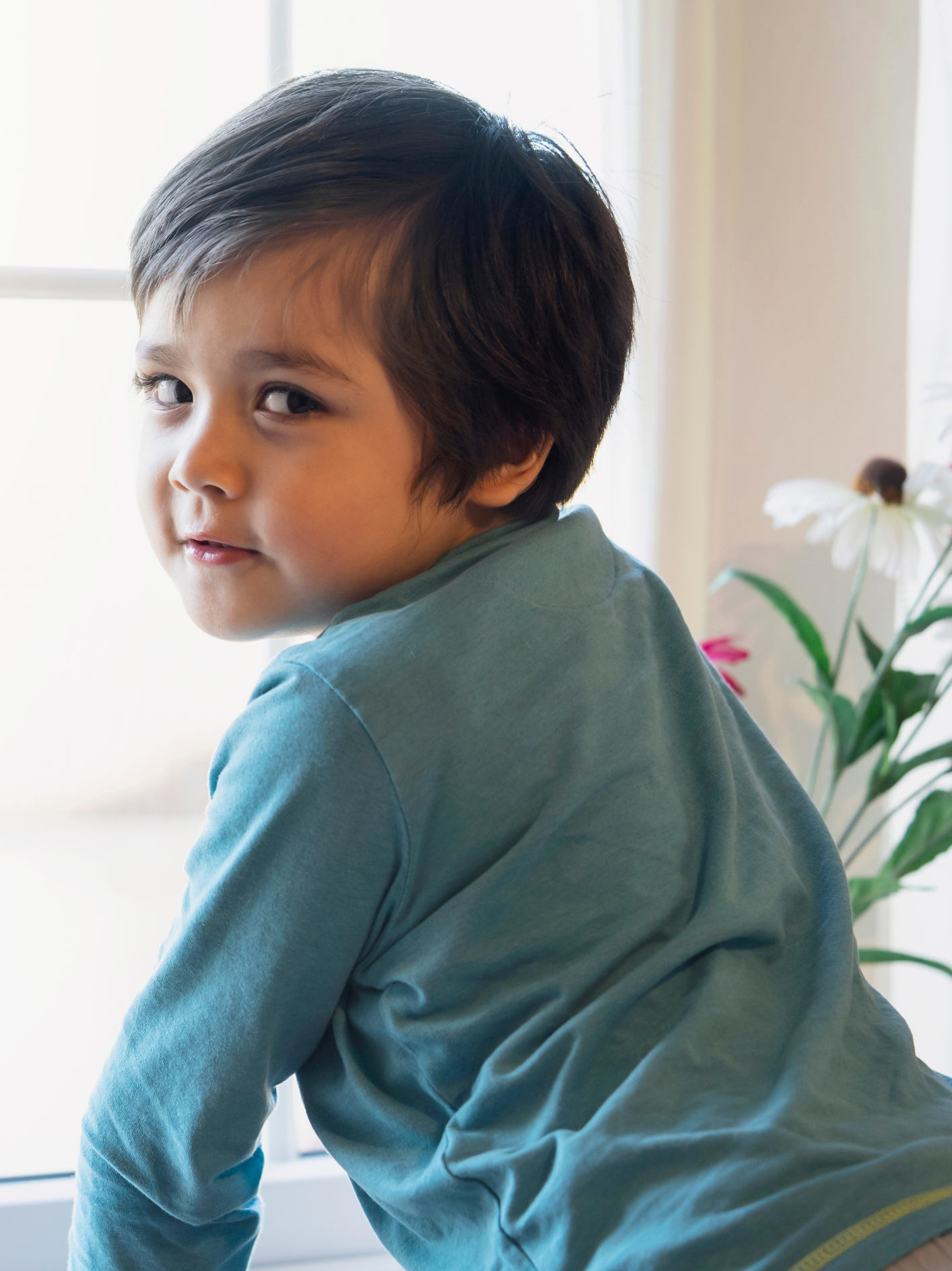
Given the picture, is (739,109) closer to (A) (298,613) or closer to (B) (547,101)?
(B) (547,101)

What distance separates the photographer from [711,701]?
2.31 feet

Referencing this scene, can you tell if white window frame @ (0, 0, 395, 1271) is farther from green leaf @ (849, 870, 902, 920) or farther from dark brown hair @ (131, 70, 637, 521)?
green leaf @ (849, 870, 902, 920)

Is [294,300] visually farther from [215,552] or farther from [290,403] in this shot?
[215,552]

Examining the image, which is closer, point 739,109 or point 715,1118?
point 715,1118

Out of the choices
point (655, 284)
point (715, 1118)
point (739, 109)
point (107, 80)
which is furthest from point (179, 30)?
point (715, 1118)

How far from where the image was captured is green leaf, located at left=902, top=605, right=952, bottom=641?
4.25ft

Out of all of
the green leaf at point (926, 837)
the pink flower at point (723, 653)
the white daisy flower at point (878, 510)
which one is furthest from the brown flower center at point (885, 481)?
the green leaf at point (926, 837)

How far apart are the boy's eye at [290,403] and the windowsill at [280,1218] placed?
1.13 m

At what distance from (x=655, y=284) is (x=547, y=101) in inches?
10.2

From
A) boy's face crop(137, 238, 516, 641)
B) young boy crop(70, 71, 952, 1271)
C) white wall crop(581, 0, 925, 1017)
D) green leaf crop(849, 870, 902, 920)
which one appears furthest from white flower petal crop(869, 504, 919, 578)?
A: boy's face crop(137, 238, 516, 641)

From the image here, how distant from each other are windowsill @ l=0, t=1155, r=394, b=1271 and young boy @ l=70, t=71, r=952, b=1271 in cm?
74

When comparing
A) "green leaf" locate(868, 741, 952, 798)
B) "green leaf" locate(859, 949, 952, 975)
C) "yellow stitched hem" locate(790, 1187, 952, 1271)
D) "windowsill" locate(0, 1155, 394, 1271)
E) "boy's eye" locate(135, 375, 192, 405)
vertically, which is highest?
"boy's eye" locate(135, 375, 192, 405)

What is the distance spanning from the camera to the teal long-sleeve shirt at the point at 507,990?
0.53 meters

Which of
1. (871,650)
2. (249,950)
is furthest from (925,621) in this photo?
(249,950)
